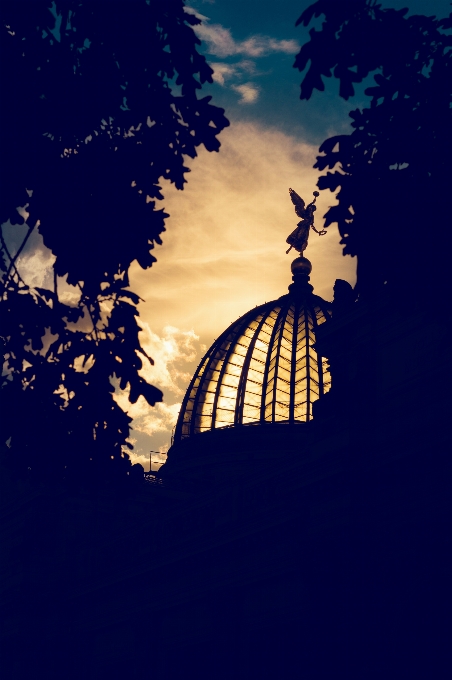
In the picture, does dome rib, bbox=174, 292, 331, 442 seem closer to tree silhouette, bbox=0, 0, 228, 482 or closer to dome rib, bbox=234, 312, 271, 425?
dome rib, bbox=234, 312, 271, 425

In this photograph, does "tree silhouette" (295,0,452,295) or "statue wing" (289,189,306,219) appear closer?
"tree silhouette" (295,0,452,295)

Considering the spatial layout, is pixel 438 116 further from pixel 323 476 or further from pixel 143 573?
pixel 143 573

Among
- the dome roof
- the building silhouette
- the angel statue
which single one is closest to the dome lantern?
the dome roof

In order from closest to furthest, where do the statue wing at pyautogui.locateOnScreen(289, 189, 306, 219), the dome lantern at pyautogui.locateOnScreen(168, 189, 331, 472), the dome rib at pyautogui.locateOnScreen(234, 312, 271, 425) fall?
the dome lantern at pyautogui.locateOnScreen(168, 189, 331, 472)
the dome rib at pyautogui.locateOnScreen(234, 312, 271, 425)
the statue wing at pyautogui.locateOnScreen(289, 189, 306, 219)

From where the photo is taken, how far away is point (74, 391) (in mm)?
11594

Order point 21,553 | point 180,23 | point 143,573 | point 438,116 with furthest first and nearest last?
point 21,553 < point 143,573 < point 180,23 < point 438,116

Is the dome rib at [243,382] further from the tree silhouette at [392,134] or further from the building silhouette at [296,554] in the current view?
the tree silhouette at [392,134]

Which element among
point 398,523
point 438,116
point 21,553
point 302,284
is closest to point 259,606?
point 398,523

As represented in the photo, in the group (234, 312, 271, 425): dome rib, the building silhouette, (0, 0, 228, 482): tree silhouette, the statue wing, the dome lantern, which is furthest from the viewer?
the statue wing

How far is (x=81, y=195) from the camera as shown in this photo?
11.6 meters

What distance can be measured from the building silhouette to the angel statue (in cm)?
1959

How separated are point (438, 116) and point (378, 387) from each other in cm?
1368

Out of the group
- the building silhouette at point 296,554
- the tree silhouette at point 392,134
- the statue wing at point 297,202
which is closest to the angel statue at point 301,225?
the statue wing at point 297,202

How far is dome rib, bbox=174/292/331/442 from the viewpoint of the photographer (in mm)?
46312
